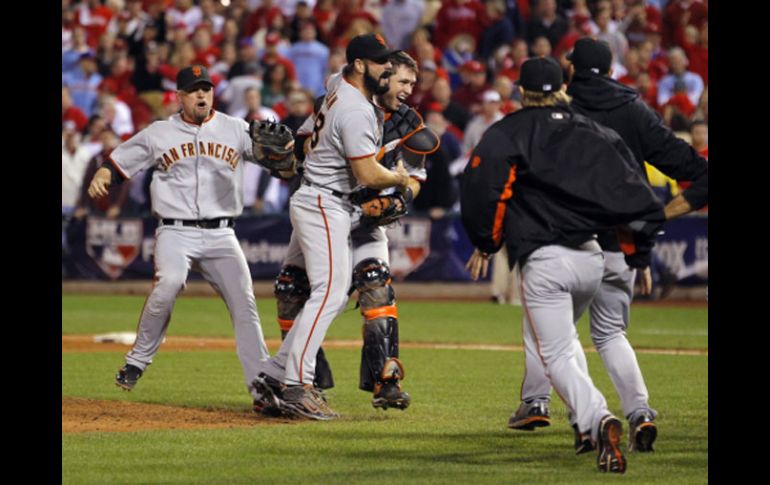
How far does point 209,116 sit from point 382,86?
1.50 meters

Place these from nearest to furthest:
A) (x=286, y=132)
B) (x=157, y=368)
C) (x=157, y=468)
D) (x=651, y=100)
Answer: (x=157, y=468)
(x=286, y=132)
(x=157, y=368)
(x=651, y=100)

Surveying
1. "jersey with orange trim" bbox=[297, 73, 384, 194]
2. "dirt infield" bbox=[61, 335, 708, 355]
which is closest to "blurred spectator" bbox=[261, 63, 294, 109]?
"dirt infield" bbox=[61, 335, 708, 355]

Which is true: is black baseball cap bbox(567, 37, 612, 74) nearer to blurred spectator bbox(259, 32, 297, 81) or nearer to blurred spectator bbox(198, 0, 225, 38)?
blurred spectator bbox(259, 32, 297, 81)

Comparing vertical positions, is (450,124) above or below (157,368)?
above

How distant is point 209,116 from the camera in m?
9.83

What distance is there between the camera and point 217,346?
14.6 m

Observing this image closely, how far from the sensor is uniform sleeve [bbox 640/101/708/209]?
7.95 metres

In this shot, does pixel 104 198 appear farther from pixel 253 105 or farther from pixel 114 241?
pixel 253 105

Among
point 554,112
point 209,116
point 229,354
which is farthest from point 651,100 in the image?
point 554,112

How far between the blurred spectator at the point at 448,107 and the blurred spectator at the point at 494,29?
1.84 meters

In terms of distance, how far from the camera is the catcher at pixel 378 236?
9062 millimetres

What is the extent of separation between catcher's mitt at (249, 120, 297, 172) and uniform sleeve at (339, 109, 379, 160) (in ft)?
2.98

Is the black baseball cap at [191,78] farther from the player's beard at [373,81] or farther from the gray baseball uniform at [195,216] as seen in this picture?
the player's beard at [373,81]

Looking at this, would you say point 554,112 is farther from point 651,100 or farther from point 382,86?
point 651,100
